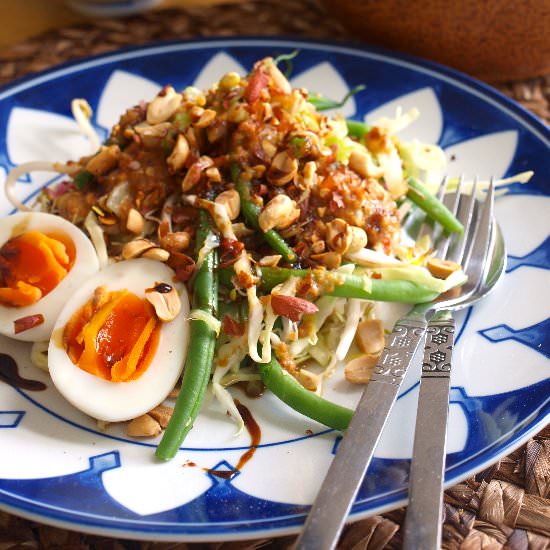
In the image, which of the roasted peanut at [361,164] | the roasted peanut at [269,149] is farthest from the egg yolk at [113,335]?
the roasted peanut at [361,164]

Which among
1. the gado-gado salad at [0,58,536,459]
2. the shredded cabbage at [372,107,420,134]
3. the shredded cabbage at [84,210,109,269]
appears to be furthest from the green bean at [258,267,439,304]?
the shredded cabbage at [372,107,420,134]

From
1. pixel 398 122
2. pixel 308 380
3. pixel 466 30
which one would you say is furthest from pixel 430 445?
pixel 466 30

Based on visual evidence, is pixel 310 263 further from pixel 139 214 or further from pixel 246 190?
pixel 139 214

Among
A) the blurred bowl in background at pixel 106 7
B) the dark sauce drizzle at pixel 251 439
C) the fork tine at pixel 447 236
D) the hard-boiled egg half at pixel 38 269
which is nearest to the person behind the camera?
the dark sauce drizzle at pixel 251 439

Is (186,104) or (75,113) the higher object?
(75,113)

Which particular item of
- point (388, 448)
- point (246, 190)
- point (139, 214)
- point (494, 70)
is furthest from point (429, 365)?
point (494, 70)

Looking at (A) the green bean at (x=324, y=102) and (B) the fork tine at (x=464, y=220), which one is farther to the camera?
(A) the green bean at (x=324, y=102)

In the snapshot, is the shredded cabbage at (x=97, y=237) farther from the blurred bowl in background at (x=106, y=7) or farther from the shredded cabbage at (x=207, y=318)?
the blurred bowl in background at (x=106, y=7)

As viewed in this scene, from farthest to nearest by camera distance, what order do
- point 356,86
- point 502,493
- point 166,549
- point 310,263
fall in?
point 356,86
point 310,263
point 502,493
point 166,549
